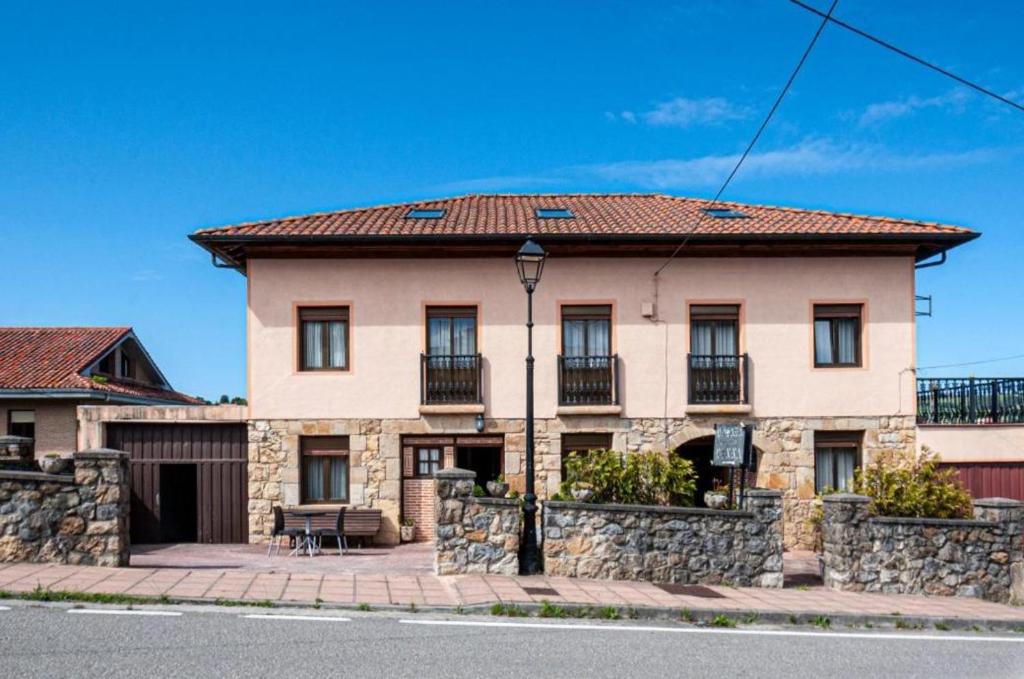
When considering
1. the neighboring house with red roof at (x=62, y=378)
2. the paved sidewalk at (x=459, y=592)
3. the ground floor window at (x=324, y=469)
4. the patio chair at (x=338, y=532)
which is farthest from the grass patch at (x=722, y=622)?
the neighboring house with red roof at (x=62, y=378)

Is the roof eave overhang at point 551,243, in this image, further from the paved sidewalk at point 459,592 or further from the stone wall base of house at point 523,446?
the paved sidewalk at point 459,592

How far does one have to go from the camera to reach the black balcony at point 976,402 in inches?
678

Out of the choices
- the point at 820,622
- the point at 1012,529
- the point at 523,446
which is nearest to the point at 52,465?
the point at 523,446

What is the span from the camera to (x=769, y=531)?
12117mm

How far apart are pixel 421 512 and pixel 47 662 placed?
10.2m

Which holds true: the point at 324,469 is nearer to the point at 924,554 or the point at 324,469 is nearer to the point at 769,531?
the point at 769,531

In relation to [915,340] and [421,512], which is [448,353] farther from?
[915,340]

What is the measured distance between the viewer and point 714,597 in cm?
1087

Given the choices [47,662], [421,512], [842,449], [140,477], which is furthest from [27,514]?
[842,449]

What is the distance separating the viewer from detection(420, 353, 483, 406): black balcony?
16938 millimetres

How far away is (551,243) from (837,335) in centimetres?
573

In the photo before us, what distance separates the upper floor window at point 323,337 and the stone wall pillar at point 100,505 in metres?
6.16

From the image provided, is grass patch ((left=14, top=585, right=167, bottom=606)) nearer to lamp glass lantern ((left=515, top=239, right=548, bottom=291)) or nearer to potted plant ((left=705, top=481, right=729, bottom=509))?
lamp glass lantern ((left=515, top=239, right=548, bottom=291))

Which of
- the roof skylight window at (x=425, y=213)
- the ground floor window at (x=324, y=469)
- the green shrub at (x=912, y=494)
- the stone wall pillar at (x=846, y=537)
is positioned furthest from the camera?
the roof skylight window at (x=425, y=213)
